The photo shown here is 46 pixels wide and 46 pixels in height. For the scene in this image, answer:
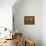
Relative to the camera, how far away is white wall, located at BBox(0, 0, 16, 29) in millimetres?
3619

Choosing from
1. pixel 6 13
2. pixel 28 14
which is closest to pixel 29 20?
pixel 28 14

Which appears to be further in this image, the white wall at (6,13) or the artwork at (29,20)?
the artwork at (29,20)

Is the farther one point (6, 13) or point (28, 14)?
point (28, 14)

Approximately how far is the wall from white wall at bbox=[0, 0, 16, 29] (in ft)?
3.75

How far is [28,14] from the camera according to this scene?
4.81 metres

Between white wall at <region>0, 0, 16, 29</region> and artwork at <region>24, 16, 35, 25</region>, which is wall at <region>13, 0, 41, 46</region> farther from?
white wall at <region>0, 0, 16, 29</region>

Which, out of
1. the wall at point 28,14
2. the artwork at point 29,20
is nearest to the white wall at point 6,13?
the wall at point 28,14

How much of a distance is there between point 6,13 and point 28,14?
4.62ft

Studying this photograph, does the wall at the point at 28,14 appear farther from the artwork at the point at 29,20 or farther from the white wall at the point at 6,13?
the white wall at the point at 6,13

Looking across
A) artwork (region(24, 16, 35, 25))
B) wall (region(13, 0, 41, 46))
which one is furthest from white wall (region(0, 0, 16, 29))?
artwork (region(24, 16, 35, 25))

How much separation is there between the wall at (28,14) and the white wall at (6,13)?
114 cm

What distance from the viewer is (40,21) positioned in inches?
189

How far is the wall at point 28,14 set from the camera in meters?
4.80

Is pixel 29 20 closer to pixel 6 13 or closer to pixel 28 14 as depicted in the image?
pixel 28 14
